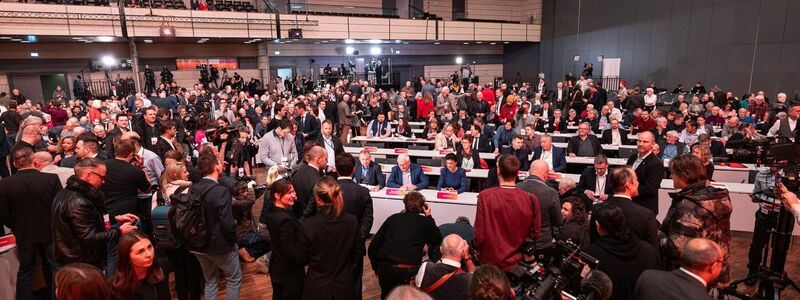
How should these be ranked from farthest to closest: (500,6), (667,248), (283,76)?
1. (500,6)
2. (283,76)
3. (667,248)

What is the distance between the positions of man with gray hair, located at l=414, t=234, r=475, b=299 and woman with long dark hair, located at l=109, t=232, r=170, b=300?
1.49m

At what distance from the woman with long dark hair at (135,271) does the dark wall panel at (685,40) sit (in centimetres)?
1726

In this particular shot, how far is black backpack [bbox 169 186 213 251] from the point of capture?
3193 mm

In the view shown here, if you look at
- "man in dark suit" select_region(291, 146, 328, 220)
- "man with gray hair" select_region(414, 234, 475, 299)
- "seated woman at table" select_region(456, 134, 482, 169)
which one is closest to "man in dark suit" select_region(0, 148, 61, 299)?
"man in dark suit" select_region(291, 146, 328, 220)

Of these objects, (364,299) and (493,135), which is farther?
(493,135)

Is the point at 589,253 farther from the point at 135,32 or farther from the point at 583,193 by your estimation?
the point at 135,32

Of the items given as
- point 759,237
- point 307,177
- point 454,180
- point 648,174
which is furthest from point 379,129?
point 759,237

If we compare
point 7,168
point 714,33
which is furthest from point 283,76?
point 714,33

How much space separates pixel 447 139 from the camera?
7.92 metres

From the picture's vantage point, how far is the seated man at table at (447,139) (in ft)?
24.8

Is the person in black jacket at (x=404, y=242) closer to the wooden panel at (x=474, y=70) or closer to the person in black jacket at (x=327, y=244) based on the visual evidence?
the person in black jacket at (x=327, y=244)

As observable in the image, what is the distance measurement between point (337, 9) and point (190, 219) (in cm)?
1855

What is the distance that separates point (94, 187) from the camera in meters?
3.13

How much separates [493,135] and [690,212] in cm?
584
